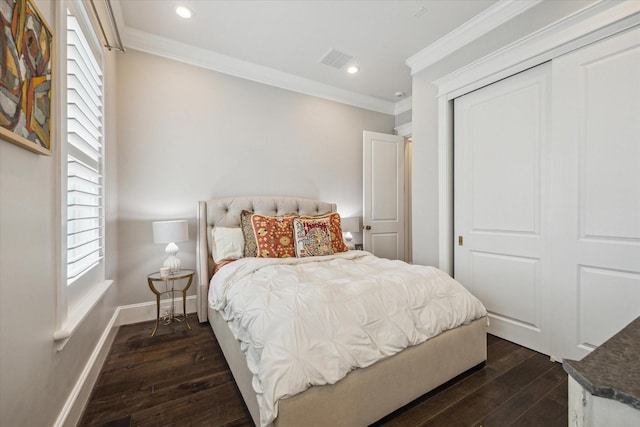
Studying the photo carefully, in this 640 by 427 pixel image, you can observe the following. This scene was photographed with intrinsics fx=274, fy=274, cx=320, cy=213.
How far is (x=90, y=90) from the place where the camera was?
188 centimetres

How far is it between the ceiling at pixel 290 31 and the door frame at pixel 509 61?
0.48 metres

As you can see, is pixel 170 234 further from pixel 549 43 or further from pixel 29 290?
pixel 549 43

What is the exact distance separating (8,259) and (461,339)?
7.31ft

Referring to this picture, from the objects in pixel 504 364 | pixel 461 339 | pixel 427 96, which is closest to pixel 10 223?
pixel 461 339

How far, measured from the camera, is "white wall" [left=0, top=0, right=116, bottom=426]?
888 millimetres

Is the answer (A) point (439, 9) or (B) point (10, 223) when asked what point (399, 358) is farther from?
(A) point (439, 9)

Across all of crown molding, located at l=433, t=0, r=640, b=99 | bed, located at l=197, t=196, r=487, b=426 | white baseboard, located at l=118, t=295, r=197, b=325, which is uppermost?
crown molding, located at l=433, t=0, r=640, b=99

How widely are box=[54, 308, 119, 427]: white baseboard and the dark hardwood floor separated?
0.05 m

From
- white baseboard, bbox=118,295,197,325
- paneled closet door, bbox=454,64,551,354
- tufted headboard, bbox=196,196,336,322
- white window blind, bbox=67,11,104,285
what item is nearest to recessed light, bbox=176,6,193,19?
white window blind, bbox=67,11,104,285

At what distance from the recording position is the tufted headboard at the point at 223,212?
2.69 m

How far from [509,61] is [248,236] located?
2.83m

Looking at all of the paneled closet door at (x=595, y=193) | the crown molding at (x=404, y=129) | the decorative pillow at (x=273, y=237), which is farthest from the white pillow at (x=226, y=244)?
the crown molding at (x=404, y=129)

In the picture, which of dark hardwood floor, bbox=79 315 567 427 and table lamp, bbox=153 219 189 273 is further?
table lamp, bbox=153 219 189 273

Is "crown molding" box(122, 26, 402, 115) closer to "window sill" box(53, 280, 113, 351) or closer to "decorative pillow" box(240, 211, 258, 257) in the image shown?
"decorative pillow" box(240, 211, 258, 257)
